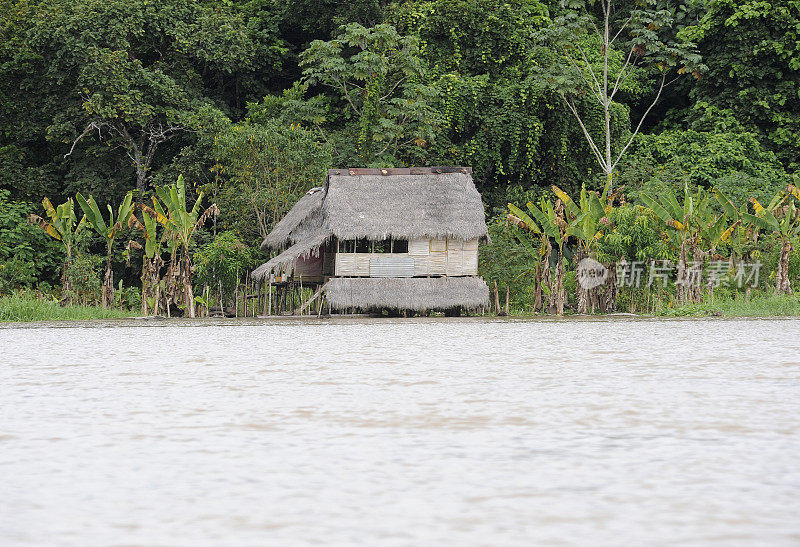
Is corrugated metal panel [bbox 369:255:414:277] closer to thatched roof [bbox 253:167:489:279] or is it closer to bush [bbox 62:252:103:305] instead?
thatched roof [bbox 253:167:489:279]

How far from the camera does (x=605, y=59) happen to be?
23875mm

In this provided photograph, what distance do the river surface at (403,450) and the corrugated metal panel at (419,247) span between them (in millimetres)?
8996

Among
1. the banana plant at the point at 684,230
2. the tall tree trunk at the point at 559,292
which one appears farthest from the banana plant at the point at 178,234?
the banana plant at the point at 684,230

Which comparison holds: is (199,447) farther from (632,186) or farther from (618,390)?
(632,186)

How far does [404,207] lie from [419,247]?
94 centimetres

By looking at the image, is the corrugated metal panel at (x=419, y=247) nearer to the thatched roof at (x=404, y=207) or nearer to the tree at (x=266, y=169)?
the thatched roof at (x=404, y=207)

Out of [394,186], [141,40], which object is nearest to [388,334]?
[394,186]

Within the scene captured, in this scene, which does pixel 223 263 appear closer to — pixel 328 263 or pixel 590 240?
pixel 328 263

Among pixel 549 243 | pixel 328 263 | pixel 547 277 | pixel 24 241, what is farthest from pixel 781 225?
pixel 24 241

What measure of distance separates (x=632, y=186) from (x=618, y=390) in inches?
700

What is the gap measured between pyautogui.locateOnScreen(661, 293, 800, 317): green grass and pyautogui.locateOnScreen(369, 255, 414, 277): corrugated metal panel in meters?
4.66

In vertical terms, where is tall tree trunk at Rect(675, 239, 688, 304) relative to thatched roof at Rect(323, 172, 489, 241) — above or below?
below

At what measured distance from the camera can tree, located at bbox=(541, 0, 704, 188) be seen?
23609mm

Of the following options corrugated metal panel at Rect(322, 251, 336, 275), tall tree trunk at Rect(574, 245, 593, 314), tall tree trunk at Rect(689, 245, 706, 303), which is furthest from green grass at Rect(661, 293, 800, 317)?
corrugated metal panel at Rect(322, 251, 336, 275)
